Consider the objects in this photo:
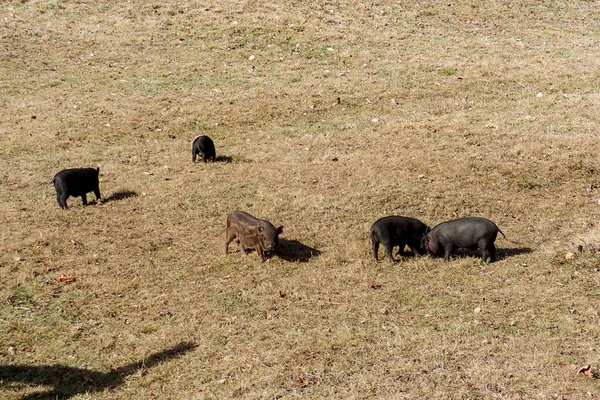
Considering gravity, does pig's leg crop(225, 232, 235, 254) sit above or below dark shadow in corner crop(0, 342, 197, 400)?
below

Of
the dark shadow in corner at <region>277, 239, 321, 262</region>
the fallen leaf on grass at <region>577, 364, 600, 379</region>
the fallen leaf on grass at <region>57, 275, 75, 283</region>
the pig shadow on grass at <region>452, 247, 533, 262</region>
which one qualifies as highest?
the fallen leaf on grass at <region>577, 364, 600, 379</region>

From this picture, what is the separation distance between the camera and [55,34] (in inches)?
1096

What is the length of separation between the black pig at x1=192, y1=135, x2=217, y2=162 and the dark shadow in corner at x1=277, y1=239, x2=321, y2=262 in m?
5.33

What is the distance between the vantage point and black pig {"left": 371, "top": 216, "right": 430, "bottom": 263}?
12055mm

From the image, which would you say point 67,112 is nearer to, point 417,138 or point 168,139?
point 168,139

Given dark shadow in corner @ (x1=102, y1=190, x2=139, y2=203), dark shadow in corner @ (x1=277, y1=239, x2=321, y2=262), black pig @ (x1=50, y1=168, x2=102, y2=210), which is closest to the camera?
dark shadow in corner @ (x1=277, y1=239, x2=321, y2=262)

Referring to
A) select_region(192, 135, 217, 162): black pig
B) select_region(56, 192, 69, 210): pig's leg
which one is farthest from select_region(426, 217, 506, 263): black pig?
select_region(56, 192, 69, 210): pig's leg

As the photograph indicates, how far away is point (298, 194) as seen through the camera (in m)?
15.1

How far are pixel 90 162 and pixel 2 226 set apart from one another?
4496 millimetres

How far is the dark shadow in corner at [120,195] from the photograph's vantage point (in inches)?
604

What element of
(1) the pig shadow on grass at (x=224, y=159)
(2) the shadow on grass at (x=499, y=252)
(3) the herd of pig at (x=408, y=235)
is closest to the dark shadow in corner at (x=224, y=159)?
(1) the pig shadow on grass at (x=224, y=159)

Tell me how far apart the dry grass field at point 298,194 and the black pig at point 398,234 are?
1.31 feet

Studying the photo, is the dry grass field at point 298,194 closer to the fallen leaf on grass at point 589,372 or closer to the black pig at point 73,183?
the fallen leaf on grass at point 589,372

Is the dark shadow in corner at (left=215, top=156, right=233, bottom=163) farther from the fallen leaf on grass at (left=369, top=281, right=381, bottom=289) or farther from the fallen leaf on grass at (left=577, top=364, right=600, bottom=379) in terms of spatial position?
the fallen leaf on grass at (left=577, top=364, right=600, bottom=379)
